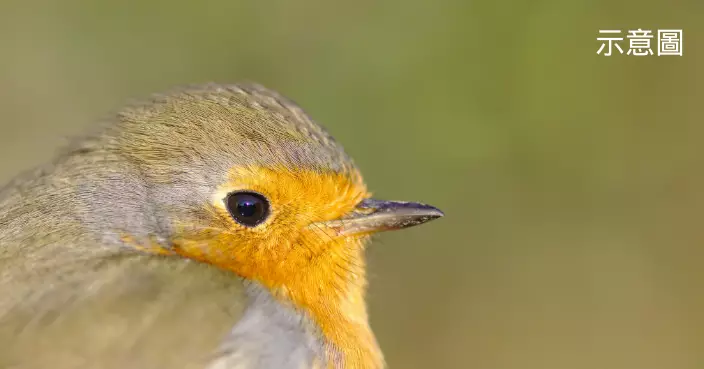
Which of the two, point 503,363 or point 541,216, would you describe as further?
point 541,216

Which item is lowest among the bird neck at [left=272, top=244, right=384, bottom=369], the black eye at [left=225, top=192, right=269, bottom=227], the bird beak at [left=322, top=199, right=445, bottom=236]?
the bird neck at [left=272, top=244, right=384, bottom=369]

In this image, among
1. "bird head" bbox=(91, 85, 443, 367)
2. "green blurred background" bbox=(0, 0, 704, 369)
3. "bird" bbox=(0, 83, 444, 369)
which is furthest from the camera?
"green blurred background" bbox=(0, 0, 704, 369)

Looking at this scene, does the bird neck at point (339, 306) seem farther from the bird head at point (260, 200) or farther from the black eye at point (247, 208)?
the black eye at point (247, 208)

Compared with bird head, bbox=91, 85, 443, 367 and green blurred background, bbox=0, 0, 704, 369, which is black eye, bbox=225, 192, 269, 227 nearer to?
bird head, bbox=91, 85, 443, 367

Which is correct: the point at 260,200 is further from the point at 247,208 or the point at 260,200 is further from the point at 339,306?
the point at 339,306

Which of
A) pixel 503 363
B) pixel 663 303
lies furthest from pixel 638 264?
pixel 503 363

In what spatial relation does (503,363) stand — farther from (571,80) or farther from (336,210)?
(336,210)

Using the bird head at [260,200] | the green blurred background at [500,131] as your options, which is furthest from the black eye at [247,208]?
the green blurred background at [500,131]

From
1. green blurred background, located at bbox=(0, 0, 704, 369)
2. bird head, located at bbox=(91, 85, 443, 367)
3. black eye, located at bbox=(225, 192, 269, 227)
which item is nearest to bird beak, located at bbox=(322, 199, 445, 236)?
bird head, located at bbox=(91, 85, 443, 367)
